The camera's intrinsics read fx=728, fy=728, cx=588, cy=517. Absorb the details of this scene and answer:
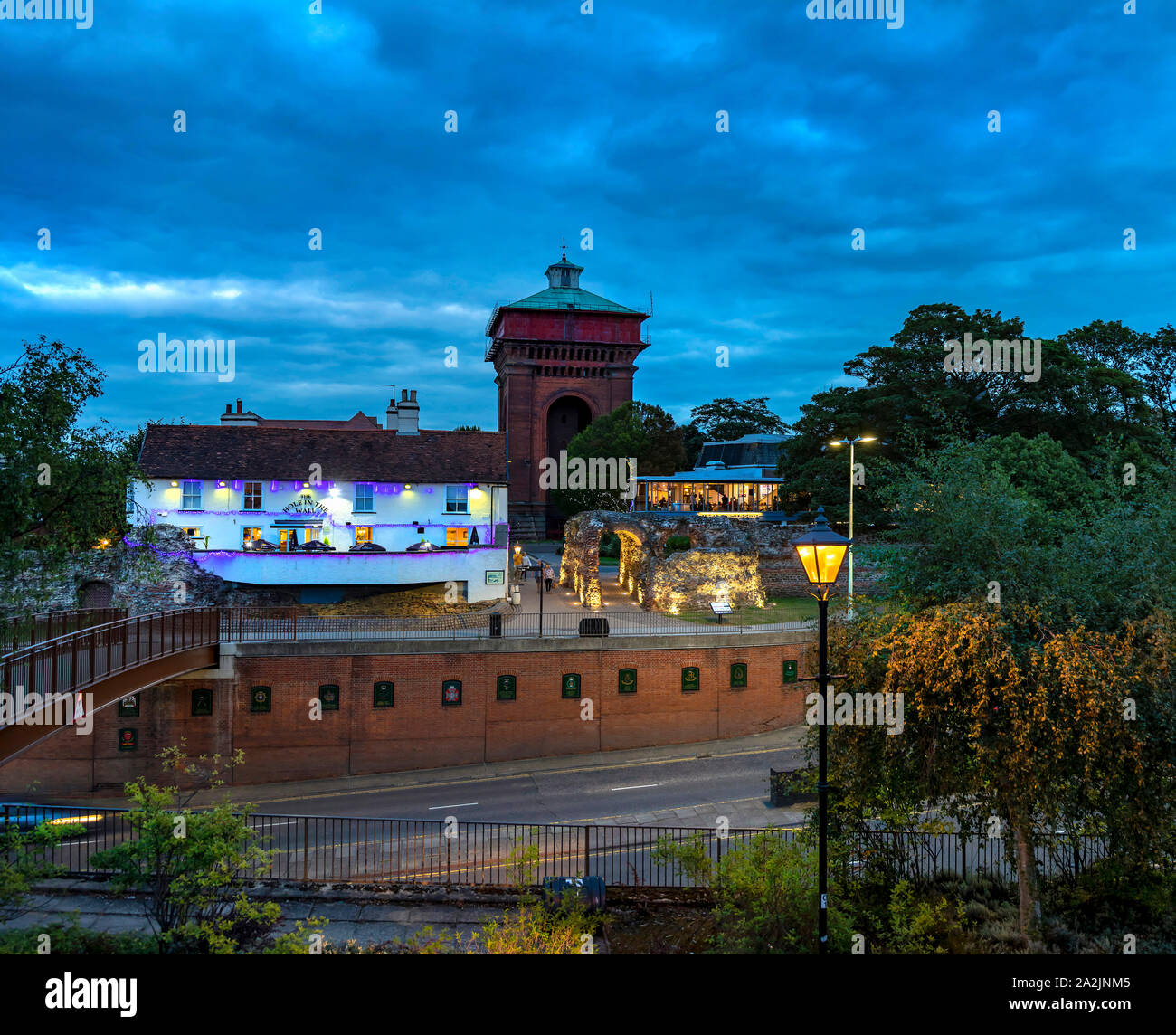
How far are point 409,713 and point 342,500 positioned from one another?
14687 mm

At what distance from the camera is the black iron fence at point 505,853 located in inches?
555

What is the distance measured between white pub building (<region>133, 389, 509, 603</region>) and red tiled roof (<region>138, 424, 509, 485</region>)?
0.06m

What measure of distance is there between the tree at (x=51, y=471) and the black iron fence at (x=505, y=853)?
17.1 ft

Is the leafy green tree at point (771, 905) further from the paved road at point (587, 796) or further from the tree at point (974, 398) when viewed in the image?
the tree at point (974, 398)

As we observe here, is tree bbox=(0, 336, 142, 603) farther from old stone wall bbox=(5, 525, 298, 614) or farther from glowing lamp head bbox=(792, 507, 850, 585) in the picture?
old stone wall bbox=(5, 525, 298, 614)

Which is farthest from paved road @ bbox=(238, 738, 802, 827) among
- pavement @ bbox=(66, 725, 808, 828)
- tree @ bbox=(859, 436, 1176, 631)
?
tree @ bbox=(859, 436, 1176, 631)

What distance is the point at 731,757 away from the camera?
26.4 metres

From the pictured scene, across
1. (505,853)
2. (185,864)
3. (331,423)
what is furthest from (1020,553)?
(331,423)

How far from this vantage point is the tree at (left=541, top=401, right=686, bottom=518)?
5938 cm
